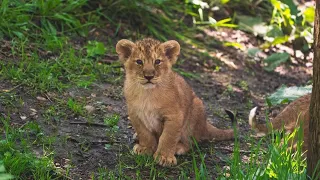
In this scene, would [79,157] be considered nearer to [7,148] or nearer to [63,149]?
[63,149]

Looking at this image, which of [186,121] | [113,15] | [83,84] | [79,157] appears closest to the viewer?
[79,157]

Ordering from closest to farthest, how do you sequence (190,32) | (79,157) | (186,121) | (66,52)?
(79,157) < (186,121) < (66,52) < (190,32)

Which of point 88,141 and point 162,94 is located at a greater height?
point 162,94

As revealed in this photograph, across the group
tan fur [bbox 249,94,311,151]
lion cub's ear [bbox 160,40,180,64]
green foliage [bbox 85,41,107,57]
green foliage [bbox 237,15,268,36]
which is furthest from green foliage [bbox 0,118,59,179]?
green foliage [bbox 237,15,268,36]

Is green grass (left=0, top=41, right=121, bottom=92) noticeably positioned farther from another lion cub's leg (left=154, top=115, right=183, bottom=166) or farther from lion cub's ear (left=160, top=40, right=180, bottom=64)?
another lion cub's leg (left=154, top=115, right=183, bottom=166)

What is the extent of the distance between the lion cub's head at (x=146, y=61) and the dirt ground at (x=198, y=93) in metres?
0.77

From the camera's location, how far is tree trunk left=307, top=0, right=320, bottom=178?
496 centimetres

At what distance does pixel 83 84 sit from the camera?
7613 millimetres

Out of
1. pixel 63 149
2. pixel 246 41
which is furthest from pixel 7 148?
pixel 246 41

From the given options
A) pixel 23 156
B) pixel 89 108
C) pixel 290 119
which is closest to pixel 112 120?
pixel 89 108

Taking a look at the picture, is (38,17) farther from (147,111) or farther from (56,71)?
(147,111)

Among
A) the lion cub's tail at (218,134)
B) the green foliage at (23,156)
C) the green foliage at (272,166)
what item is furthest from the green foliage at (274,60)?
the green foliage at (23,156)

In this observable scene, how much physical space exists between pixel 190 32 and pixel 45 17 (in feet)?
8.32

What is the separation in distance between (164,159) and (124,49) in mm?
1090
